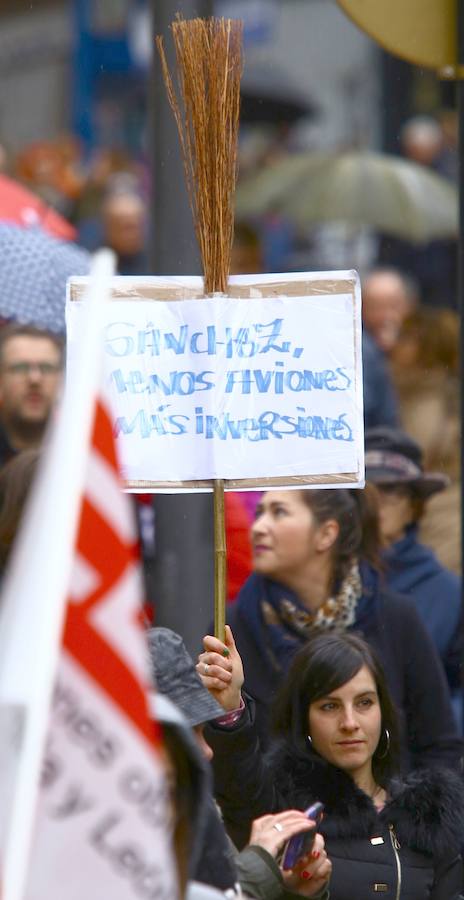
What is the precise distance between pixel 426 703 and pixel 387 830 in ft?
2.86

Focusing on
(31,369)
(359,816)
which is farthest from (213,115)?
(31,369)

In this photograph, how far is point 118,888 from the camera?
213 cm

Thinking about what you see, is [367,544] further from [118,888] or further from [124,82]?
[124,82]

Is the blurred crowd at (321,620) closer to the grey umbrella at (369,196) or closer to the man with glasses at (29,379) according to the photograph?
the man with glasses at (29,379)

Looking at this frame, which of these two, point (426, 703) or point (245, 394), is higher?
point (245, 394)

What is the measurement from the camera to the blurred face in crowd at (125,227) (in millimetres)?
9055

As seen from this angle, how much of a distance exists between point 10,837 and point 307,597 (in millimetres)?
2406

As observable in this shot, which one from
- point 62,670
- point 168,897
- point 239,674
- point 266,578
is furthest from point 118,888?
point 266,578

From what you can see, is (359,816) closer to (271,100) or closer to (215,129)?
(215,129)

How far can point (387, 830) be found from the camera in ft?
11.1

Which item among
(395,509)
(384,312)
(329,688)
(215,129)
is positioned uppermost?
(384,312)

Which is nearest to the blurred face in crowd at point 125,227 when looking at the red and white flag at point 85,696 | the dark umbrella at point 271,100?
the dark umbrella at point 271,100

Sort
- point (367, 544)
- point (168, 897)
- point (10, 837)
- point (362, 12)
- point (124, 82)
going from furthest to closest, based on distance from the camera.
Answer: point (124, 82) → point (367, 544) → point (362, 12) → point (168, 897) → point (10, 837)

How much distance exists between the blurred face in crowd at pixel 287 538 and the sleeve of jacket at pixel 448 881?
111cm
